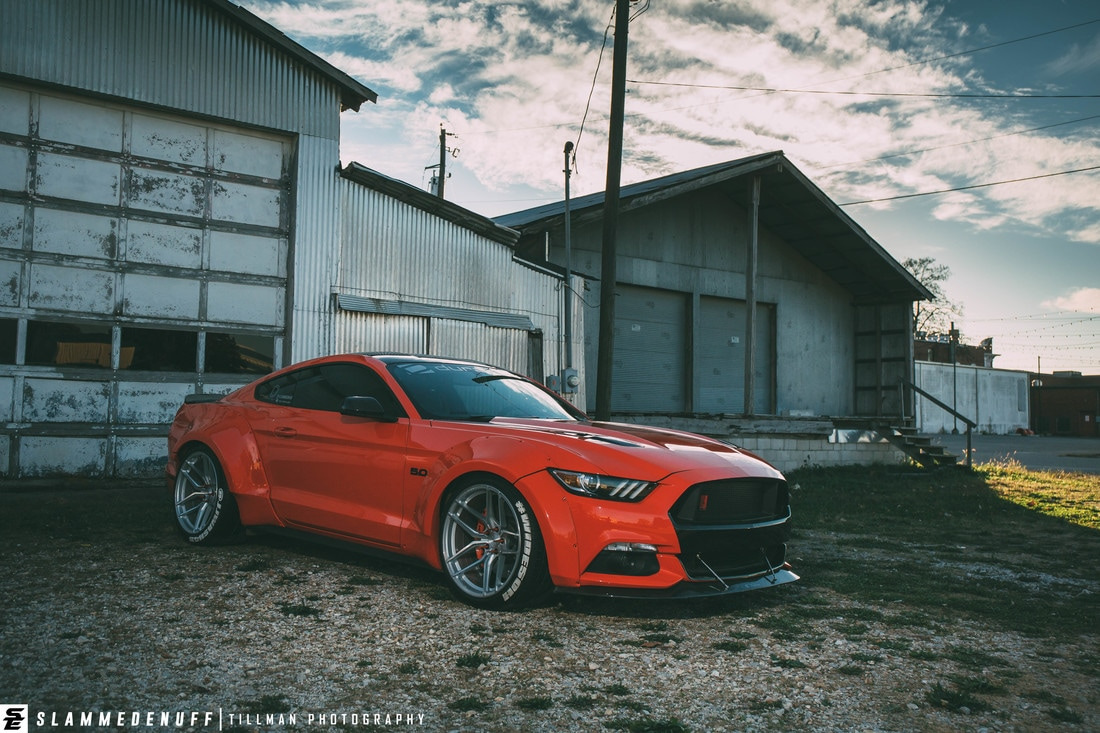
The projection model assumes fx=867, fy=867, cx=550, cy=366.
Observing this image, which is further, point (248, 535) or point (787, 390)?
point (787, 390)

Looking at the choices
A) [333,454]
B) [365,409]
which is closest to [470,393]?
[365,409]

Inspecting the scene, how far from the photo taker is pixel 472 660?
378 centimetres

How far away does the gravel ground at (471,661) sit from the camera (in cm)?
317

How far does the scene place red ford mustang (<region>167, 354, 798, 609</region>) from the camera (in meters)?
4.43

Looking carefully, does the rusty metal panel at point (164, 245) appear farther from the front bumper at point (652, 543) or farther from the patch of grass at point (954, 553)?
the front bumper at point (652, 543)

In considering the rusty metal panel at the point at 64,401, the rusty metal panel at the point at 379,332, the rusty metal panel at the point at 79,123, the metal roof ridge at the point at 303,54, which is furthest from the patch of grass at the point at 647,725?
the metal roof ridge at the point at 303,54

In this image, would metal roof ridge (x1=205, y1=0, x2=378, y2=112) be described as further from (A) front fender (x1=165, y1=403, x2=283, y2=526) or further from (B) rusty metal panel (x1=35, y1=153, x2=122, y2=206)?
(A) front fender (x1=165, y1=403, x2=283, y2=526)

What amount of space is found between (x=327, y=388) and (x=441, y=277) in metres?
7.82

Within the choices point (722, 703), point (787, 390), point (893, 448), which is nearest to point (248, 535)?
point (722, 703)

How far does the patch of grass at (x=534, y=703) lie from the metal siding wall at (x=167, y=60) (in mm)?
10690

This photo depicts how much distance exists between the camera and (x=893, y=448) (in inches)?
746

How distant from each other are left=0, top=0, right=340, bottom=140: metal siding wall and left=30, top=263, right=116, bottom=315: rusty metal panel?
234 centimetres

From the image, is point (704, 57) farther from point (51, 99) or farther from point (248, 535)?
point (248, 535)

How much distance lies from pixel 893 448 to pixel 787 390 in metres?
4.54
